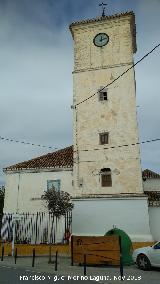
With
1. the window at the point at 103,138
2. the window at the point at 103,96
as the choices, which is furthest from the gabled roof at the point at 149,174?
the window at the point at 103,96

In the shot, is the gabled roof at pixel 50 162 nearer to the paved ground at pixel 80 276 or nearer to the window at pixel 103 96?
the window at pixel 103 96

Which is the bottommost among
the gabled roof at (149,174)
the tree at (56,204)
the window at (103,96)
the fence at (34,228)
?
the fence at (34,228)

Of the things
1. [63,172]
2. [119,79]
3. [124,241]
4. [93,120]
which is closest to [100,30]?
[119,79]

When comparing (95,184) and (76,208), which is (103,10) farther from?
(76,208)

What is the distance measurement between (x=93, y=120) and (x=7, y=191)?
10.4 meters

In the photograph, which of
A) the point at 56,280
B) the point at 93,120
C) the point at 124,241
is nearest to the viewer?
the point at 56,280

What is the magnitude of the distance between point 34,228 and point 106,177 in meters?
6.64

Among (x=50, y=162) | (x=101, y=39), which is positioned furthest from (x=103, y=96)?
(x=50, y=162)

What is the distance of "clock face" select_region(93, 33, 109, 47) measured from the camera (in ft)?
91.5

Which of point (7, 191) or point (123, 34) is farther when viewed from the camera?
point (7, 191)

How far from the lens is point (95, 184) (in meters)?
24.4

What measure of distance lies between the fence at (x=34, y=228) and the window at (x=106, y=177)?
11.0ft

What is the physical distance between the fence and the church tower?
11.0ft

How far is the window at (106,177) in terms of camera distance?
79.7ft
